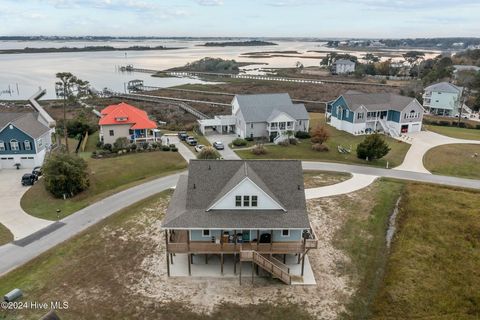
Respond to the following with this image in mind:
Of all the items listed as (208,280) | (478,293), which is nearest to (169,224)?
(208,280)

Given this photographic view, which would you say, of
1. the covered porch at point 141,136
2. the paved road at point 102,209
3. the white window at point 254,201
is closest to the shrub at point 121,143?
the covered porch at point 141,136

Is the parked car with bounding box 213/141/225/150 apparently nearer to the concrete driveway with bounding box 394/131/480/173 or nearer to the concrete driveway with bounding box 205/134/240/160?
the concrete driveway with bounding box 205/134/240/160

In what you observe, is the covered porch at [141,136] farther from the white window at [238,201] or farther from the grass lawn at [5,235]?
the white window at [238,201]

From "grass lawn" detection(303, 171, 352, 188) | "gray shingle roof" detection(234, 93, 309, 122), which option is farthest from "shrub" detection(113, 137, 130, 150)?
"grass lawn" detection(303, 171, 352, 188)

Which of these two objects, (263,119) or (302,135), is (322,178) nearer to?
(302,135)

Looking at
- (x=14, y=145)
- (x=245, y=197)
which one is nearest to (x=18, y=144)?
(x=14, y=145)
